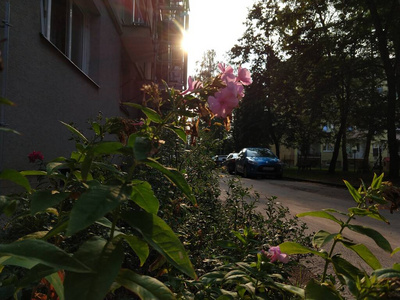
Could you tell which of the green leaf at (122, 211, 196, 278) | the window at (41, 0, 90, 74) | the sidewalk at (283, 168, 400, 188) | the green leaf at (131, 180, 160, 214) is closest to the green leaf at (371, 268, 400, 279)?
the green leaf at (122, 211, 196, 278)

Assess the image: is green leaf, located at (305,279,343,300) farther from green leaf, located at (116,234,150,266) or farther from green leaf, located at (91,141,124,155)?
green leaf, located at (91,141,124,155)

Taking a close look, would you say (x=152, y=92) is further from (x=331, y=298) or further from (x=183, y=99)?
(x=331, y=298)

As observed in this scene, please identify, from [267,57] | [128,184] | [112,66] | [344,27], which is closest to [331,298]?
[128,184]

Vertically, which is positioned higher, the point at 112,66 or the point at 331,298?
the point at 112,66

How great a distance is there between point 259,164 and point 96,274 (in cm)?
1806

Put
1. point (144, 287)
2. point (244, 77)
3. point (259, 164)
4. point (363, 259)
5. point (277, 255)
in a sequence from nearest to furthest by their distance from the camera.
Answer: point (144, 287)
point (363, 259)
point (244, 77)
point (277, 255)
point (259, 164)

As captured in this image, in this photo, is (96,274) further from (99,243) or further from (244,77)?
(244,77)

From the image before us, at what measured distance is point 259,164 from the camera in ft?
60.7

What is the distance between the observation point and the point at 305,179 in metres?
18.8

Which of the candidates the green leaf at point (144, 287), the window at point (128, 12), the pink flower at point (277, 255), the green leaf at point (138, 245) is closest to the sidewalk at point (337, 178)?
the window at point (128, 12)

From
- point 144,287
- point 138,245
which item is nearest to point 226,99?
point 138,245

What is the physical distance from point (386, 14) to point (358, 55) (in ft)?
7.29

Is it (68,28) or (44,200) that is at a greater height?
(68,28)

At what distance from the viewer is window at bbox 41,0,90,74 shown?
5188 millimetres
